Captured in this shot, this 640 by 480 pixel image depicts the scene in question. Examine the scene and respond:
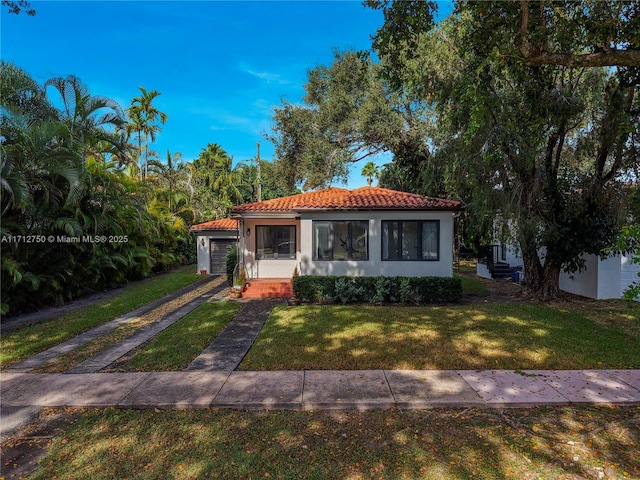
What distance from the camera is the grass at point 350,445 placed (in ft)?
10.0

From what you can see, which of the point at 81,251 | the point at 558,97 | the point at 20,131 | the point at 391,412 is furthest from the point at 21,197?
the point at 558,97

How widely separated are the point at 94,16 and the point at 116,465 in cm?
945

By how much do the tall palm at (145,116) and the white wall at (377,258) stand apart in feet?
55.1

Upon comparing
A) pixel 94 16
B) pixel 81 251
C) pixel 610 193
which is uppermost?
pixel 94 16

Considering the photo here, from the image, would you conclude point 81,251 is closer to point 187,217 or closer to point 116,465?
point 116,465

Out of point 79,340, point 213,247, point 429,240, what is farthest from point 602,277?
A: point 213,247

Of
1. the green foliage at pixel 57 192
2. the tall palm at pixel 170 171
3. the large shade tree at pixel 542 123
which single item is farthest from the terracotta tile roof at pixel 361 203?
the tall palm at pixel 170 171

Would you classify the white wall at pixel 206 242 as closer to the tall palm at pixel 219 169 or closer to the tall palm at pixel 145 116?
the tall palm at pixel 145 116

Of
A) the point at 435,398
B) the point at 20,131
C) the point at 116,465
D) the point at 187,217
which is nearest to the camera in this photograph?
the point at 116,465

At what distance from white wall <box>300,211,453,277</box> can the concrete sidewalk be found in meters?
6.34

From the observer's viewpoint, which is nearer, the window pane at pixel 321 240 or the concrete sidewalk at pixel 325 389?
the concrete sidewalk at pixel 325 389

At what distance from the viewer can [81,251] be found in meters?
10.5

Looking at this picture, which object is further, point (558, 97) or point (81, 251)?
point (81, 251)

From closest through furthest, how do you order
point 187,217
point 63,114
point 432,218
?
point 63,114
point 432,218
point 187,217
